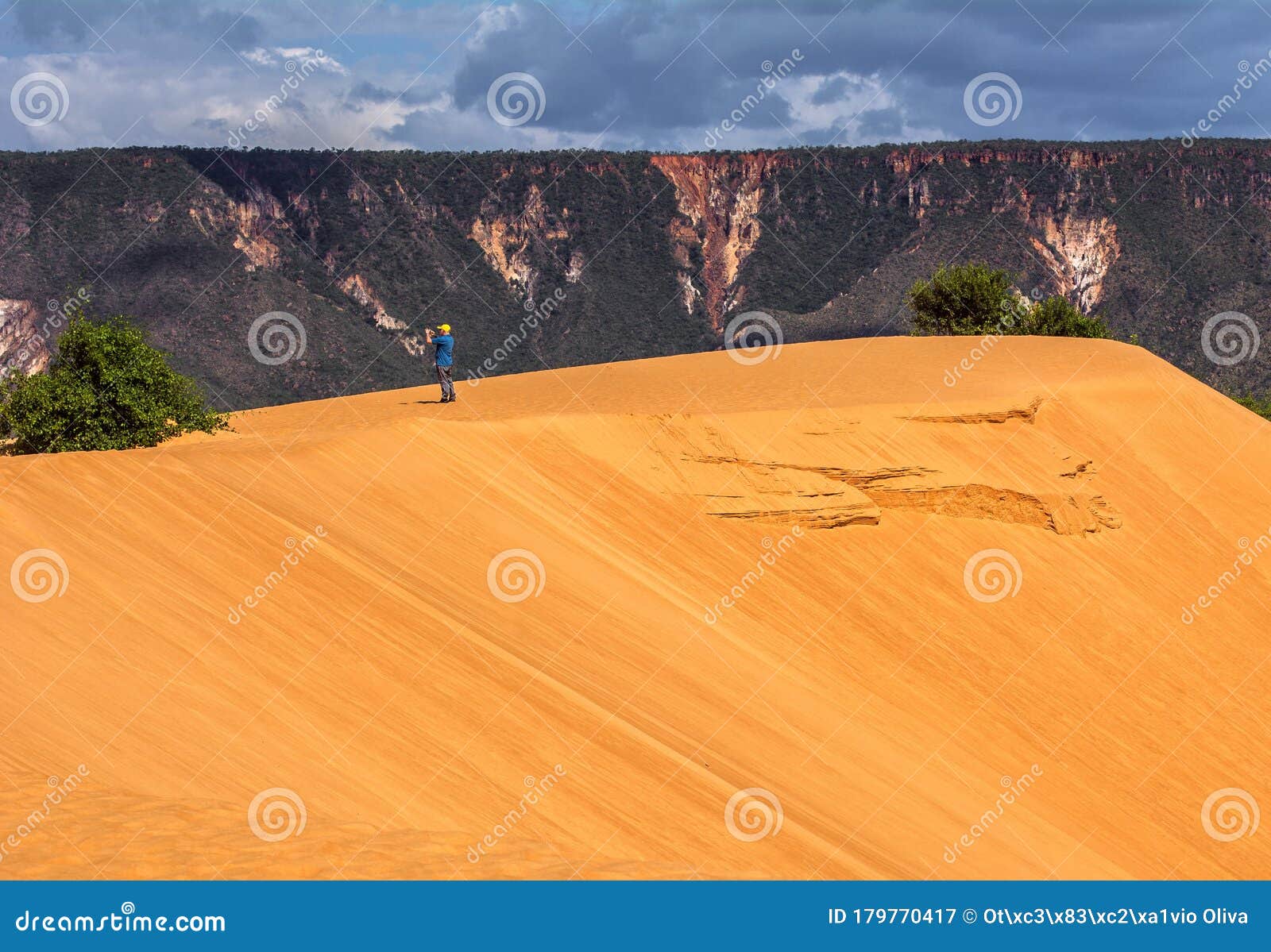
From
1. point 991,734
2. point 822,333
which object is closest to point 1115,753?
point 991,734

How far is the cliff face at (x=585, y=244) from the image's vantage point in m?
72.5

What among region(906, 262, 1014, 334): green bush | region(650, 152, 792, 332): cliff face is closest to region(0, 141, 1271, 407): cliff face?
region(650, 152, 792, 332): cliff face

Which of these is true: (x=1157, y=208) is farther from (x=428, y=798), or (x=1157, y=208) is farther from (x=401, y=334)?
(x=428, y=798)

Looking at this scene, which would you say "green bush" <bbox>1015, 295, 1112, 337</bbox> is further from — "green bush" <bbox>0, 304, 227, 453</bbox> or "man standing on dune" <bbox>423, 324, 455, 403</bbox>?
"green bush" <bbox>0, 304, 227, 453</bbox>

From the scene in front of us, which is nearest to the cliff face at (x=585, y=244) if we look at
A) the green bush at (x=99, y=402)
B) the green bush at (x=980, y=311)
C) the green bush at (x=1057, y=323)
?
the green bush at (x=1057, y=323)

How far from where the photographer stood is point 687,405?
21.4 metres

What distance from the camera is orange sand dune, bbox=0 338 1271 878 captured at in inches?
435

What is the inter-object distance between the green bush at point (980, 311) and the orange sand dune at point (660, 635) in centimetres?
1822

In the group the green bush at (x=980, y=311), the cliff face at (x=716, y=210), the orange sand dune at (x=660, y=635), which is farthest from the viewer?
the cliff face at (x=716, y=210)

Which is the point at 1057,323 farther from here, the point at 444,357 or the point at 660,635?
the point at 660,635

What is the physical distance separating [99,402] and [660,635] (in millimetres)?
10918

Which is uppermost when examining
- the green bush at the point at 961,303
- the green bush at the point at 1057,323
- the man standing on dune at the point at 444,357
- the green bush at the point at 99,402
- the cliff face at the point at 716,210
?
the cliff face at the point at 716,210

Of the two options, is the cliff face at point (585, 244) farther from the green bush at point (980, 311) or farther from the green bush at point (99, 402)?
the green bush at point (99, 402)

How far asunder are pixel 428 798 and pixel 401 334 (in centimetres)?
7061
